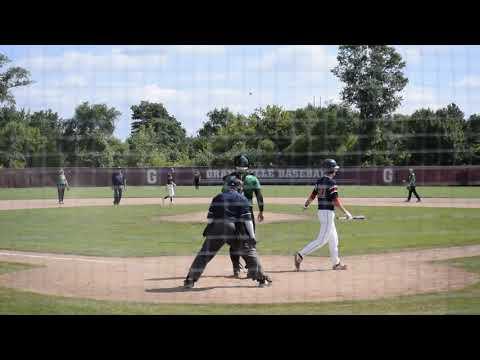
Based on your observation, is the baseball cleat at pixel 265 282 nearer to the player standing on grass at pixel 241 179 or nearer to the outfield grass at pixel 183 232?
the player standing on grass at pixel 241 179

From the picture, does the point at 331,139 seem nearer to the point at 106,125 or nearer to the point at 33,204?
the point at 106,125

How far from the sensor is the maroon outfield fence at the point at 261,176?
14.1 m

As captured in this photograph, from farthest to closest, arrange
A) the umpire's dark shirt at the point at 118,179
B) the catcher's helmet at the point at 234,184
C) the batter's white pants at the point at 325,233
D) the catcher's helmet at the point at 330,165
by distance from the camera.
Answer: the umpire's dark shirt at the point at 118,179
the batter's white pants at the point at 325,233
the catcher's helmet at the point at 330,165
the catcher's helmet at the point at 234,184

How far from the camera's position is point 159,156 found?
10383 millimetres

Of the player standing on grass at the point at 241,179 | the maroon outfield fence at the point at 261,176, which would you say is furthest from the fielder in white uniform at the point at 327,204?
the maroon outfield fence at the point at 261,176

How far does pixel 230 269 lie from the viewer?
1103cm

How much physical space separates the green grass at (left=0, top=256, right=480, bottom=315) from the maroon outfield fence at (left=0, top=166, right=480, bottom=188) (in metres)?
4.66

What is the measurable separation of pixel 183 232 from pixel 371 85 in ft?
27.6

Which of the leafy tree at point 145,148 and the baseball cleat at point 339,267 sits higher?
the leafy tree at point 145,148

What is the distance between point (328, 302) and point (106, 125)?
458 cm

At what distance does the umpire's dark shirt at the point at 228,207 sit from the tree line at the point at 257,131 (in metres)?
1.64

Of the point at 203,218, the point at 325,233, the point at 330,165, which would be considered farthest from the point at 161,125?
the point at 203,218

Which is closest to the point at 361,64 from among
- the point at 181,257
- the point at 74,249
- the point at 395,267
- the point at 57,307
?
the point at 395,267

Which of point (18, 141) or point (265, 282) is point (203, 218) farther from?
point (265, 282)
